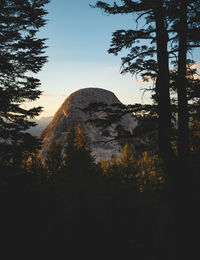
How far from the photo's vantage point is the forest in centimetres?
520

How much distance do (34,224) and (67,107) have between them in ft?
292

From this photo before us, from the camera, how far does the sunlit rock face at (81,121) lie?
70000mm

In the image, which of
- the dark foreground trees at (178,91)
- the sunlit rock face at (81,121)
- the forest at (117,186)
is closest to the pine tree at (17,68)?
the forest at (117,186)

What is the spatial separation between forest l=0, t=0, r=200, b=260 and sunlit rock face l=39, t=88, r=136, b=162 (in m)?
52.1

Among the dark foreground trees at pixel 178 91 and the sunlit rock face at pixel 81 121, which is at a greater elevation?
the sunlit rock face at pixel 81 121

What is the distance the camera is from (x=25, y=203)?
10.7 meters

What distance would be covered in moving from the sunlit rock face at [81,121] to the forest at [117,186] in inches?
2051

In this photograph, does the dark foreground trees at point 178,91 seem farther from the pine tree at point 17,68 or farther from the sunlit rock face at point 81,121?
the sunlit rock face at point 81,121

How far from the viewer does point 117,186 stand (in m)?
17.7

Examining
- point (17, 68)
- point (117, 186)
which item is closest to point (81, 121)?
point (117, 186)

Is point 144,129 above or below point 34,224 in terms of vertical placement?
above

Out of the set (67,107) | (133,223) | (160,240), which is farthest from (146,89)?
(67,107)

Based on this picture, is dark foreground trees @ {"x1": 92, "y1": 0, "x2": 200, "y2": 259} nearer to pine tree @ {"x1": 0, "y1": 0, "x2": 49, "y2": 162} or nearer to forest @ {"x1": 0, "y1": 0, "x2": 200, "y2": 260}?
forest @ {"x1": 0, "y1": 0, "x2": 200, "y2": 260}

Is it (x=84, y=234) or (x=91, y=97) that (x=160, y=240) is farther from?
(x=91, y=97)
